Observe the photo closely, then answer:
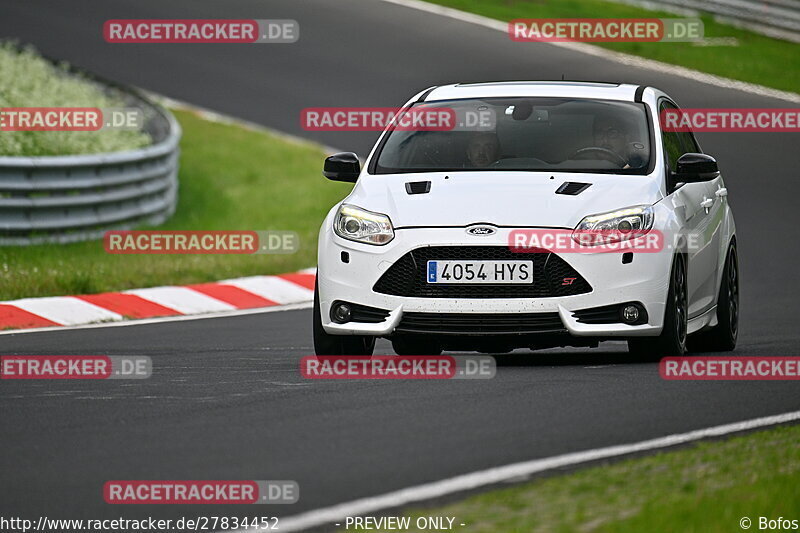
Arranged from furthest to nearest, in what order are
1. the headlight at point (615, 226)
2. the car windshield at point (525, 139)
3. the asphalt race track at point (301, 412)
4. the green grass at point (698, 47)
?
the green grass at point (698, 47), the car windshield at point (525, 139), the headlight at point (615, 226), the asphalt race track at point (301, 412)

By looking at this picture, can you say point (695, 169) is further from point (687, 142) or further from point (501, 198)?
point (687, 142)

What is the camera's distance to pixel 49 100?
19562mm

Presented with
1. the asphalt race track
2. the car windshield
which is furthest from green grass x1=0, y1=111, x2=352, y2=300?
the car windshield

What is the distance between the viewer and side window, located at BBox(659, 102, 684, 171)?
34.5 ft

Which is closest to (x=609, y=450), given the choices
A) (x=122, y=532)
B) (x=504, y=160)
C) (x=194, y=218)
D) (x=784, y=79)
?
(x=122, y=532)

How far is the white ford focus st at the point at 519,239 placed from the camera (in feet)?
30.2

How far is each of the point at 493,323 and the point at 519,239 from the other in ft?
1.57

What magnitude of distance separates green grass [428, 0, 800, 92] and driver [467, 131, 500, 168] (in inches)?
589

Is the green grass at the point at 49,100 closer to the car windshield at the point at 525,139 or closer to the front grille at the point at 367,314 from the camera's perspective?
the car windshield at the point at 525,139

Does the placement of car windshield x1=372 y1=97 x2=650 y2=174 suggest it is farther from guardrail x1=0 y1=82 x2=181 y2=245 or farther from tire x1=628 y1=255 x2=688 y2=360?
guardrail x1=0 y1=82 x2=181 y2=245

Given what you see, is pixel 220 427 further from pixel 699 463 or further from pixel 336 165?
pixel 336 165

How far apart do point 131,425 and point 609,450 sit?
2.18 meters

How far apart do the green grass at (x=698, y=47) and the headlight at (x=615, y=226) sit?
15859mm

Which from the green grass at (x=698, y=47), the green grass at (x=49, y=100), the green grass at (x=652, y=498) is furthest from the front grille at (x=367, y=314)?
the green grass at (x=698, y=47)
